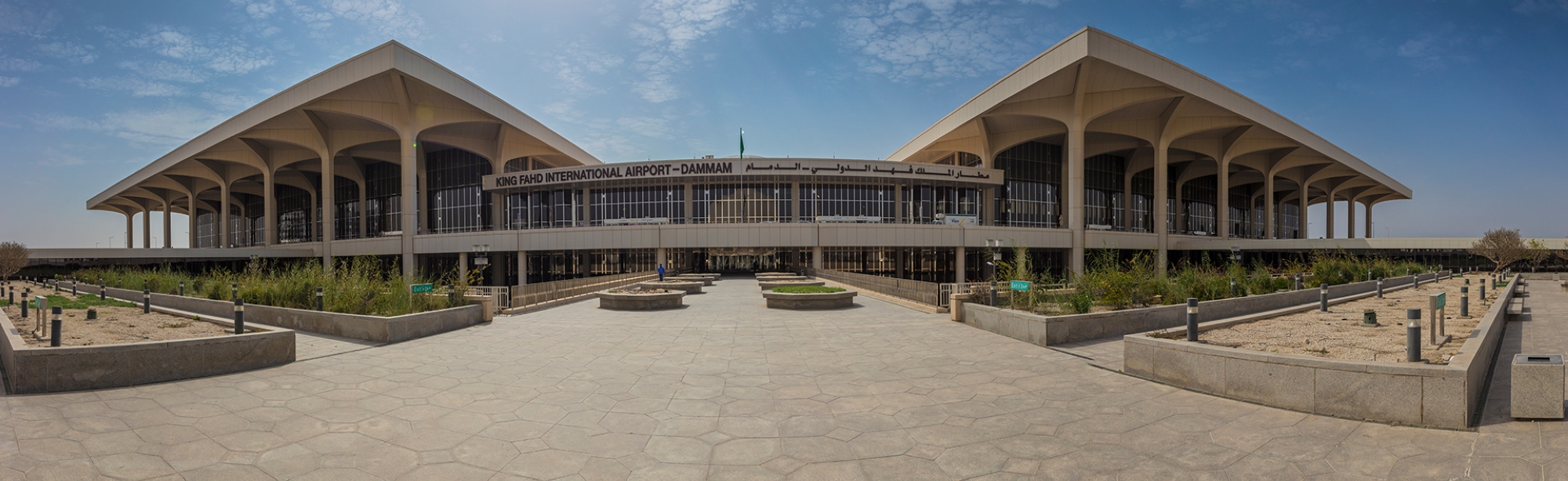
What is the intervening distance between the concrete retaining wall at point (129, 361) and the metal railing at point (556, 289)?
7814 mm

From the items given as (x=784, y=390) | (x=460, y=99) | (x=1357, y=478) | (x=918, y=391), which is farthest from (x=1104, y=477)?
(x=460, y=99)

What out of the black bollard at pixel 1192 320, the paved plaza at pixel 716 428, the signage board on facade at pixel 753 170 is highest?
the signage board on facade at pixel 753 170

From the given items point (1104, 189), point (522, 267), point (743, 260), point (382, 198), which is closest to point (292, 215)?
point (382, 198)

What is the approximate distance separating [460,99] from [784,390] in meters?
45.8

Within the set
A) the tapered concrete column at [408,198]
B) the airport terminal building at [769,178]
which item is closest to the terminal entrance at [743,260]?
the airport terminal building at [769,178]

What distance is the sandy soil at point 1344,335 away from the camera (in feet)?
26.3

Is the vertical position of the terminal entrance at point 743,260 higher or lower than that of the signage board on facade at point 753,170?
lower

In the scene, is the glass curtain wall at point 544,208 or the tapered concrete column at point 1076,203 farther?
the glass curtain wall at point 544,208

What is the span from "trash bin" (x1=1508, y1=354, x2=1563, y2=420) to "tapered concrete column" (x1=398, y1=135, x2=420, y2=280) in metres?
52.5

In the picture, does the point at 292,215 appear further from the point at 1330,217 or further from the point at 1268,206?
the point at 1330,217

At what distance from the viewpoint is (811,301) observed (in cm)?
1755

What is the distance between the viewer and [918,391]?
24.0 ft

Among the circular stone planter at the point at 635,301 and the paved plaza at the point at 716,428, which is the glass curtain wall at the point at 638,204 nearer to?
the circular stone planter at the point at 635,301

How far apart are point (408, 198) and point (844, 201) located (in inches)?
1341
